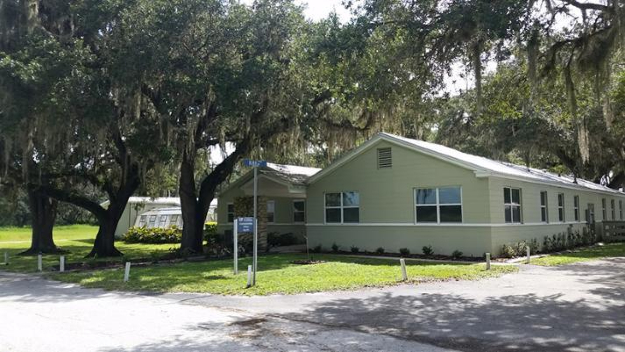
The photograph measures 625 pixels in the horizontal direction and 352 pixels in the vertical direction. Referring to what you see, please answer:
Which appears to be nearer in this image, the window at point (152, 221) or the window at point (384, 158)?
the window at point (384, 158)

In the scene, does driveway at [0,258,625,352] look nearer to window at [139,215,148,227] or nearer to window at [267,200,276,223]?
window at [267,200,276,223]

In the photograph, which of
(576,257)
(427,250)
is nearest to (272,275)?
(427,250)

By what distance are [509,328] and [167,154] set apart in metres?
13.0

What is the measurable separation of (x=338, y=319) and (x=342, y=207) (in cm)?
1269

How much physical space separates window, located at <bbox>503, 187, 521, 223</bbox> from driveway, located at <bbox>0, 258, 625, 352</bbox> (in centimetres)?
631

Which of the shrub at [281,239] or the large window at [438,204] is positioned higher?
the large window at [438,204]

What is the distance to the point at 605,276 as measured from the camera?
13.1 meters

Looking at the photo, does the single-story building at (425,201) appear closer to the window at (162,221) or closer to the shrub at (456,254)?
the shrub at (456,254)

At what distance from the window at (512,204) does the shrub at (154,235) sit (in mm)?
21606

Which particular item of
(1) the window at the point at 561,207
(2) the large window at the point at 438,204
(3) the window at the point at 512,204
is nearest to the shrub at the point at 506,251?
(3) the window at the point at 512,204

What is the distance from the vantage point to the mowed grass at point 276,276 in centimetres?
1159

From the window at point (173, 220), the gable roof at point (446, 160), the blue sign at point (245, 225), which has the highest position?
the gable roof at point (446, 160)

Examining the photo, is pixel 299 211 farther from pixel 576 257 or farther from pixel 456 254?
pixel 576 257

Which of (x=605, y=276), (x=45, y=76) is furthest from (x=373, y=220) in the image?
(x=45, y=76)
